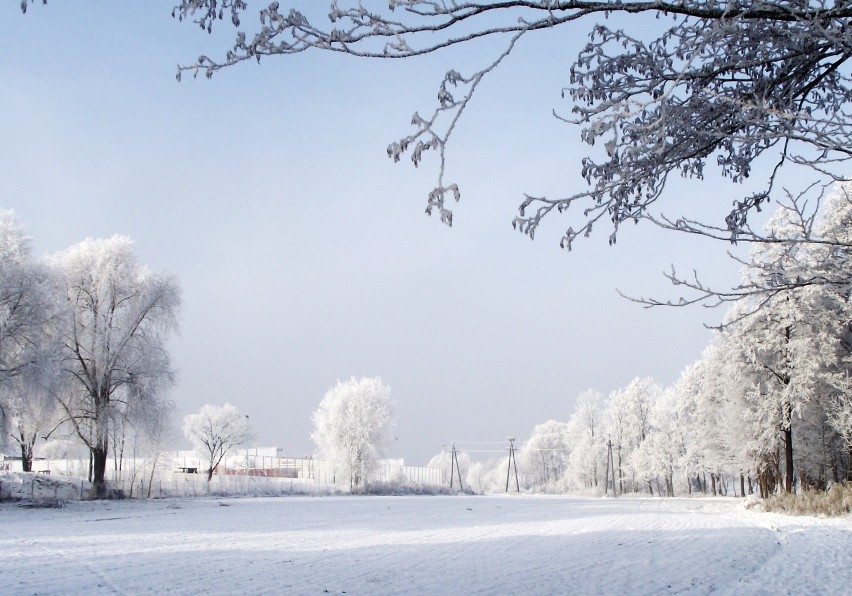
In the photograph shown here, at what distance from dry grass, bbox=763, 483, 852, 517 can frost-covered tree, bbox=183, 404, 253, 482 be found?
55849mm

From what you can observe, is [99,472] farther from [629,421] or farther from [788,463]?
[629,421]

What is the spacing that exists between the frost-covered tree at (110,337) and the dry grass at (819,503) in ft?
80.3

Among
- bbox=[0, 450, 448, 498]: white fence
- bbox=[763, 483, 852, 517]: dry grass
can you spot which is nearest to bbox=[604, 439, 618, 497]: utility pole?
bbox=[0, 450, 448, 498]: white fence

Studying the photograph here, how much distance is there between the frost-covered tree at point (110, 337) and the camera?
3069 centimetres

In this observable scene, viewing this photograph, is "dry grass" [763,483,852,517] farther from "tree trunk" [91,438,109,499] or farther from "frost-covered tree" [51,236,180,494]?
"tree trunk" [91,438,109,499]

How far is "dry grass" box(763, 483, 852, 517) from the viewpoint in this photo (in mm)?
18781

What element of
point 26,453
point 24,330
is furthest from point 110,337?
point 26,453

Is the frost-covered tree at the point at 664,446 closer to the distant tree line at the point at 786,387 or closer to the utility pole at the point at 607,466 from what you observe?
the utility pole at the point at 607,466

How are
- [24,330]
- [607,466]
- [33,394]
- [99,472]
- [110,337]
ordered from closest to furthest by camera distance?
[33,394], [24,330], [110,337], [99,472], [607,466]

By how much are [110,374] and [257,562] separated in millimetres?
22885

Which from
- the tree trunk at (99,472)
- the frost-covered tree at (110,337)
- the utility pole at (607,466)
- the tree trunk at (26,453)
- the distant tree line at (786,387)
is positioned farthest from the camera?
the utility pole at (607,466)

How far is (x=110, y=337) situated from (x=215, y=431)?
40793mm

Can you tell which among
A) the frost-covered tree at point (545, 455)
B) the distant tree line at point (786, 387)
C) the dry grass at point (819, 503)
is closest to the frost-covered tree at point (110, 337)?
the distant tree line at point (786, 387)

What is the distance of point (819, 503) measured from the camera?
65.3ft
